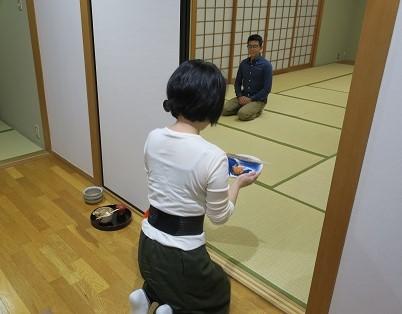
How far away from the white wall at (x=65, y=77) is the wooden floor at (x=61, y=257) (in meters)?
0.32

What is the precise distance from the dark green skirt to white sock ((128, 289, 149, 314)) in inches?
1.6

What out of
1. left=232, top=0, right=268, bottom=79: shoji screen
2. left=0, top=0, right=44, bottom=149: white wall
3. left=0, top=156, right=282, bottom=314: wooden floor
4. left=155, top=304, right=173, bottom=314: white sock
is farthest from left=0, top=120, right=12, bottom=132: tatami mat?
left=232, top=0, right=268, bottom=79: shoji screen

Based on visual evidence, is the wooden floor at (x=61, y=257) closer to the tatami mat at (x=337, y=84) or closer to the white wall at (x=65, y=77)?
the white wall at (x=65, y=77)

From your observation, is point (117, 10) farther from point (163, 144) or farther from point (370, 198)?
point (370, 198)

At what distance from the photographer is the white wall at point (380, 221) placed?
3.46 feet

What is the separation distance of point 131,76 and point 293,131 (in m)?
2.10

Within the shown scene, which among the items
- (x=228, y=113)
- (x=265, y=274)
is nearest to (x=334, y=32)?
(x=228, y=113)

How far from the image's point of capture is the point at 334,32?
24.7 feet

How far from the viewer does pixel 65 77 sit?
2617 mm

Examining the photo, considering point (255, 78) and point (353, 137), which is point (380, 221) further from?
point (255, 78)

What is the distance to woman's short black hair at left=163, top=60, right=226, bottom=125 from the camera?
45.1 inches

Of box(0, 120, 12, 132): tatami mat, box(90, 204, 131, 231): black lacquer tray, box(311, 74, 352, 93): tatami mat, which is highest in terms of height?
box(311, 74, 352, 93): tatami mat

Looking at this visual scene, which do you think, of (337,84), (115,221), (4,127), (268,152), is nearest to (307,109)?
(268,152)

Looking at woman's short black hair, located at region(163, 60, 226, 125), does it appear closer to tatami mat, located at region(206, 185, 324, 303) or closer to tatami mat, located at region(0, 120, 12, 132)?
tatami mat, located at region(206, 185, 324, 303)
